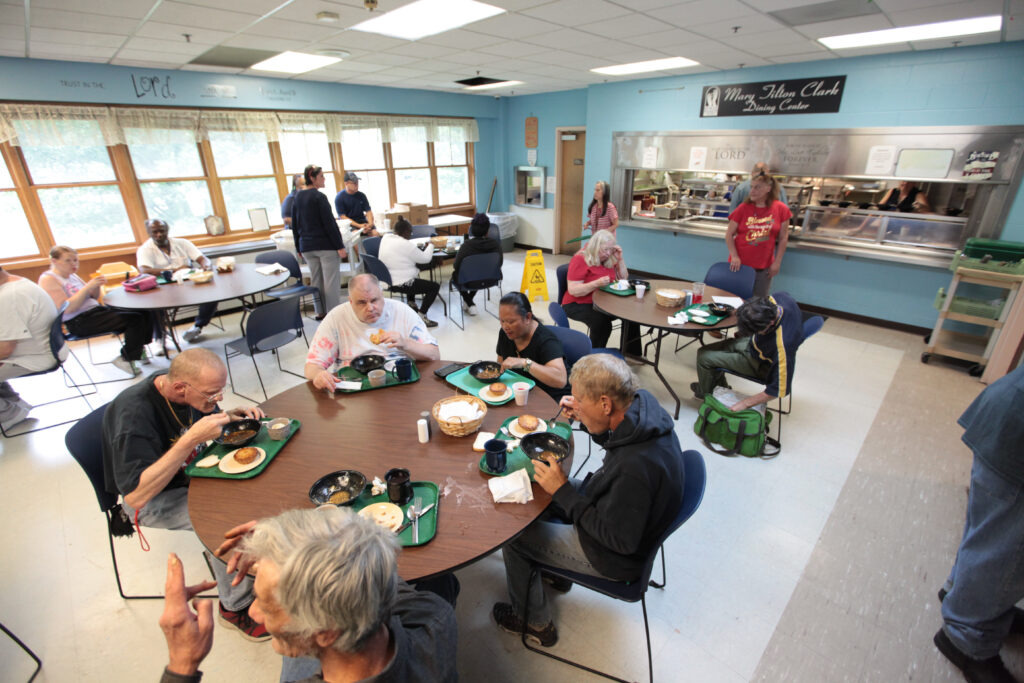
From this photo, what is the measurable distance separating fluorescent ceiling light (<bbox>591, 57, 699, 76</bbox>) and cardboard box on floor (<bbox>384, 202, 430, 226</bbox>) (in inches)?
133

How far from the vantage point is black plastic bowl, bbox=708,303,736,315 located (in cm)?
347

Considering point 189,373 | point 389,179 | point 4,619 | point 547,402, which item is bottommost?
point 4,619

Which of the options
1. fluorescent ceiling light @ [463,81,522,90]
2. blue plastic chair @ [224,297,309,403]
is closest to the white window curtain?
blue plastic chair @ [224,297,309,403]

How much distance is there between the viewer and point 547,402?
2.20m

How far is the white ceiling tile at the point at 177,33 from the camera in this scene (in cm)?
353

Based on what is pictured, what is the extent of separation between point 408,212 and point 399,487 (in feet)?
21.7

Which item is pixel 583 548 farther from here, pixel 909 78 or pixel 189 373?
pixel 909 78

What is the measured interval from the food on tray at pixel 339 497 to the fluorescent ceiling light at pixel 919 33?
5.34 metres

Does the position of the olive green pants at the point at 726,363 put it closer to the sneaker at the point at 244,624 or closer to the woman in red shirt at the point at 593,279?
the woman in red shirt at the point at 593,279

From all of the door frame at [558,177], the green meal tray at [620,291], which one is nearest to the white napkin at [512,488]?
the green meal tray at [620,291]

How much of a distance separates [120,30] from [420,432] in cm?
427

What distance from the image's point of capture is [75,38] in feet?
12.4

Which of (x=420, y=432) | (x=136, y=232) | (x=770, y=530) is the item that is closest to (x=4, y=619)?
(x=420, y=432)

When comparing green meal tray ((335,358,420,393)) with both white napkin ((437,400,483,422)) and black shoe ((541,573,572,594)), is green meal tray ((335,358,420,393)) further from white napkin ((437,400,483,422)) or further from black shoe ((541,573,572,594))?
black shoe ((541,573,572,594))
